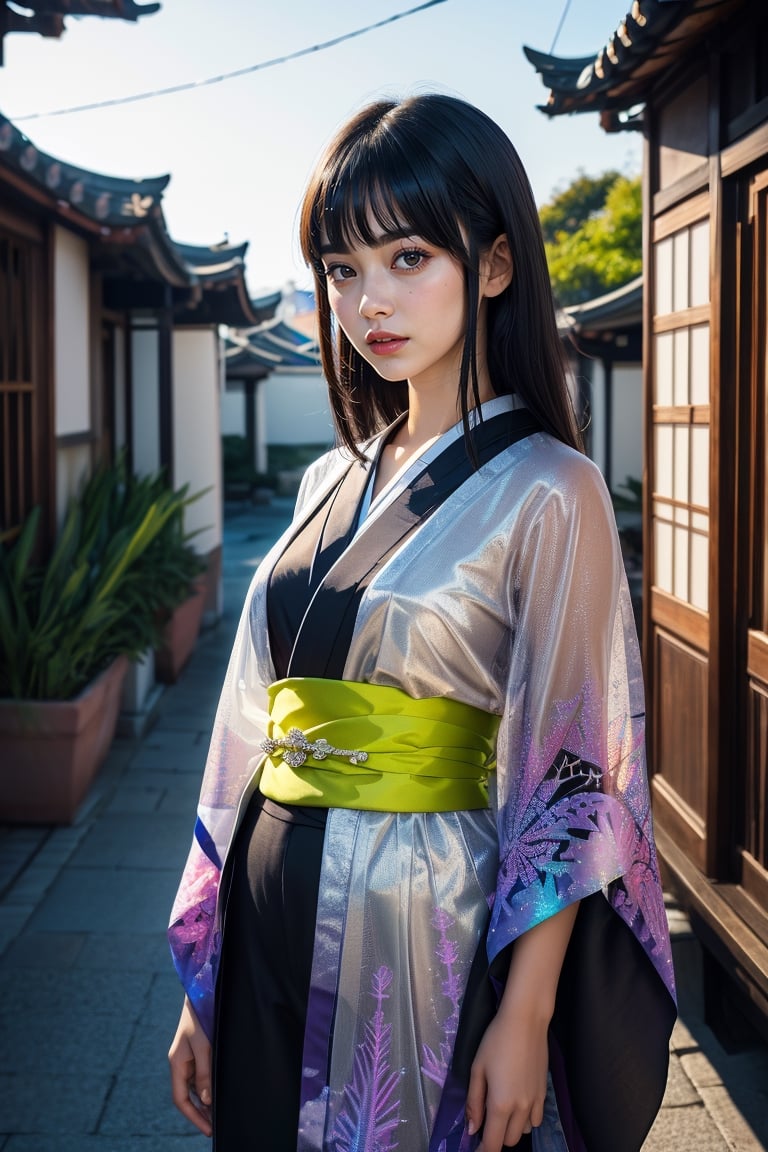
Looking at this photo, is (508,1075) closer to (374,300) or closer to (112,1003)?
(374,300)

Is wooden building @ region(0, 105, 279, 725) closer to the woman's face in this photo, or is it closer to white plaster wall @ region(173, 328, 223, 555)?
white plaster wall @ region(173, 328, 223, 555)

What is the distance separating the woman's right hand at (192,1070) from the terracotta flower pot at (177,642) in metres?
5.86

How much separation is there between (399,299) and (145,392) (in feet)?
26.9

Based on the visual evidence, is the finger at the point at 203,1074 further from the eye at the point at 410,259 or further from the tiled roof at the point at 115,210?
the tiled roof at the point at 115,210

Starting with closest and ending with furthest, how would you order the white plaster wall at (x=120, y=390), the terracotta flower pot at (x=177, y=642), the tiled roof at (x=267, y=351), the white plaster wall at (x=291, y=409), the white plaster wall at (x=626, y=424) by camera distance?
the terracotta flower pot at (x=177, y=642)
the white plaster wall at (x=120, y=390)
the white plaster wall at (x=626, y=424)
the tiled roof at (x=267, y=351)
the white plaster wall at (x=291, y=409)

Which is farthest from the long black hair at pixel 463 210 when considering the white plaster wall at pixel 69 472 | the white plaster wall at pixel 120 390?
the white plaster wall at pixel 120 390

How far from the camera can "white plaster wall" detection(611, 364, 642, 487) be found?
50.8 ft

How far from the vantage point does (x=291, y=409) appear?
3741 centimetres

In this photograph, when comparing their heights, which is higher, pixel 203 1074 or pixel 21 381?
pixel 21 381

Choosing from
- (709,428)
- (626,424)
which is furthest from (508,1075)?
(626,424)

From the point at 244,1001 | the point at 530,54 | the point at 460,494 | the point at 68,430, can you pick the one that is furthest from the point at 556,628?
the point at 68,430

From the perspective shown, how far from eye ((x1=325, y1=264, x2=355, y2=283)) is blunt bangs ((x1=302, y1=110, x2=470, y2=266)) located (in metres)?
0.05

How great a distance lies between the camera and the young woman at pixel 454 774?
1421 mm

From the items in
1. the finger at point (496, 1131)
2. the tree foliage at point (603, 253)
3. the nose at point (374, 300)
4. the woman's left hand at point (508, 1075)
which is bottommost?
the finger at point (496, 1131)
